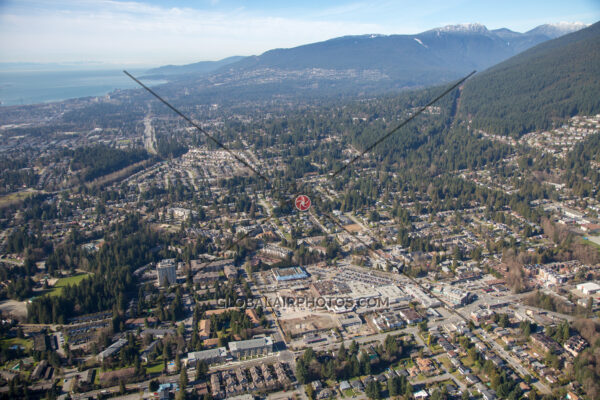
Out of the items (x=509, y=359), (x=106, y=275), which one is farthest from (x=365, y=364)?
(x=106, y=275)

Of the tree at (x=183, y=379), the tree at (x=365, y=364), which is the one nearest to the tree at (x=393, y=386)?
the tree at (x=365, y=364)

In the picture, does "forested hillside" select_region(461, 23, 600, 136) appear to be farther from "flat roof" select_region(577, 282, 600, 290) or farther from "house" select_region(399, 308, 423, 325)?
"house" select_region(399, 308, 423, 325)

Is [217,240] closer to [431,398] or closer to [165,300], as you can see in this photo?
[165,300]

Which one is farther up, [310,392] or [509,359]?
[310,392]

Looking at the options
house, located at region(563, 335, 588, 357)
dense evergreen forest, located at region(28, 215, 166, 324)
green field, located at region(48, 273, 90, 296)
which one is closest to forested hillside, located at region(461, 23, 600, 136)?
house, located at region(563, 335, 588, 357)

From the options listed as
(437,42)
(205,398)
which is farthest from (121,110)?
(437,42)

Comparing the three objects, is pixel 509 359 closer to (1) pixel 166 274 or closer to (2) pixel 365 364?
(2) pixel 365 364

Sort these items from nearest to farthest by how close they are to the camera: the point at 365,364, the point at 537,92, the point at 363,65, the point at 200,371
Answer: the point at 200,371
the point at 365,364
the point at 537,92
the point at 363,65
